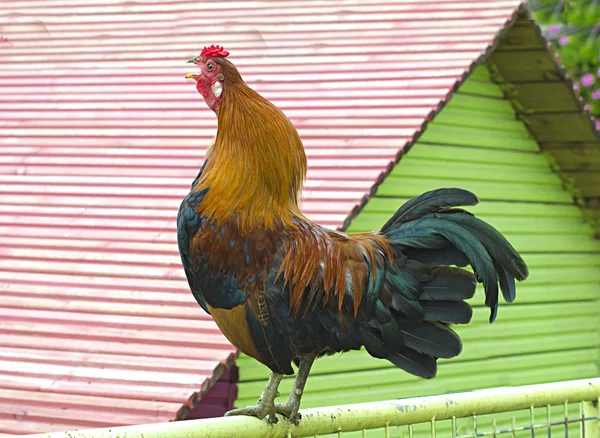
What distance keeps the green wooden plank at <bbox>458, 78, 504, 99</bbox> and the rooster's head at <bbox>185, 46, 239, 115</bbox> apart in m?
3.65

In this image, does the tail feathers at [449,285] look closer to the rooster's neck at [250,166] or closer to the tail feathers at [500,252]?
the tail feathers at [500,252]

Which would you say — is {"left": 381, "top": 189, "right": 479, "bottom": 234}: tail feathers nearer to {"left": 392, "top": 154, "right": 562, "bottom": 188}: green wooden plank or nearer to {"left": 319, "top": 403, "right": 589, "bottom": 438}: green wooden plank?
{"left": 319, "top": 403, "right": 589, "bottom": 438}: green wooden plank

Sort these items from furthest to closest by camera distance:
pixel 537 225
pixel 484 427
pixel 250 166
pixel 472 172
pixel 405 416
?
pixel 537 225
pixel 472 172
pixel 484 427
pixel 250 166
pixel 405 416

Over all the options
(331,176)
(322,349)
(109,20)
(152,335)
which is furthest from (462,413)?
(109,20)

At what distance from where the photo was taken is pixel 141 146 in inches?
238

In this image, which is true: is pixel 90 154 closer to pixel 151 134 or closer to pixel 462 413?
pixel 151 134

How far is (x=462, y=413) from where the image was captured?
118 inches

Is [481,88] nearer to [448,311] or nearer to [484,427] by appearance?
[484,427]

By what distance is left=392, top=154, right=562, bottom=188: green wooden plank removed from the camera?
6.16m

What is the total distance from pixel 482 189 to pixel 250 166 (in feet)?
12.4

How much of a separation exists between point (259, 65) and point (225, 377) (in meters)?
2.31

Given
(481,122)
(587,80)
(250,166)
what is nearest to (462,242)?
(250,166)

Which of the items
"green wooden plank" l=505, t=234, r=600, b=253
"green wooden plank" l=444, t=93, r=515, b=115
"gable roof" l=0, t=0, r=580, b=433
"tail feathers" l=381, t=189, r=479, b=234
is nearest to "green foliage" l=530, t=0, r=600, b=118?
"green wooden plank" l=505, t=234, r=600, b=253

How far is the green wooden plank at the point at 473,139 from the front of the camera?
6.35 m
